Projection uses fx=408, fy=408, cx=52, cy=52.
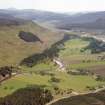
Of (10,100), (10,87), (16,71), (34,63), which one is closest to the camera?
(10,100)

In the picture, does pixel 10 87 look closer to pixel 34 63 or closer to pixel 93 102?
pixel 93 102

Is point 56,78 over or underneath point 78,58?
over

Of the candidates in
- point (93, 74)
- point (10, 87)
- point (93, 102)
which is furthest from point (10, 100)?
point (93, 74)

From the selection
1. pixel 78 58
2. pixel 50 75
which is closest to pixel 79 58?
pixel 78 58

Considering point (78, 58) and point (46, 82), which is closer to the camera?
point (46, 82)

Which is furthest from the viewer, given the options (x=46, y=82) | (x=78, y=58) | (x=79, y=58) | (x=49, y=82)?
(x=78, y=58)

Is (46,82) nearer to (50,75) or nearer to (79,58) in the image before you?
(50,75)

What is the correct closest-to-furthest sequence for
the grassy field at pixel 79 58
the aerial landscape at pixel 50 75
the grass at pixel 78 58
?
1. the aerial landscape at pixel 50 75
2. the grassy field at pixel 79 58
3. the grass at pixel 78 58

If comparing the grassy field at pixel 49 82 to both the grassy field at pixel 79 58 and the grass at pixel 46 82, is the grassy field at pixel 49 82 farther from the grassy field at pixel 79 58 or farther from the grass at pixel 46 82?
the grassy field at pixel 79 58

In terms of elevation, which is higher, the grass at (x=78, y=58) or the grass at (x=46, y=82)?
the grass at (x=46, y=82)

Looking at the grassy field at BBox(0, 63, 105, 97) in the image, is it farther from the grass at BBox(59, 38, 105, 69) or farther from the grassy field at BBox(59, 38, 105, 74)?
the grass at BBox(59, 38, 105, 69)

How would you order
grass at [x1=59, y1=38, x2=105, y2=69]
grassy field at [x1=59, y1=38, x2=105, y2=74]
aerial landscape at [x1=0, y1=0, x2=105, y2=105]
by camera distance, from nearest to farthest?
aerial landscape at [x1=0, y1=0, x2=105, y2=105]
grassy field at [x1=59, y1=38, x2=105, y2=74]
grass at [x1=59, y1=38, x2=105, y2=69]
